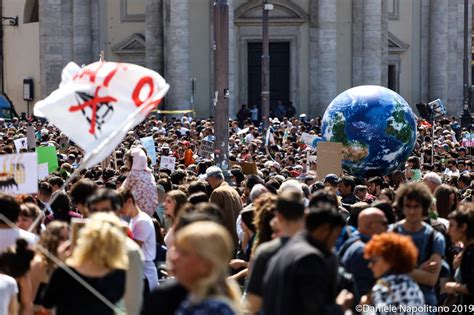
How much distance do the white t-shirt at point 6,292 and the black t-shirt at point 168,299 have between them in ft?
6.47

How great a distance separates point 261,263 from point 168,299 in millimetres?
1312

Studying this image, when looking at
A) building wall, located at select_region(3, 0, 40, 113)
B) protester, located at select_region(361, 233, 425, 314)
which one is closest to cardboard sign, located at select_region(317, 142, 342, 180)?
protester, located at select_region(361, 233, 425, 314)

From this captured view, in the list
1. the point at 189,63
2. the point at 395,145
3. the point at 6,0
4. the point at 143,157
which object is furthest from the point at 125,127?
the point at 6,0

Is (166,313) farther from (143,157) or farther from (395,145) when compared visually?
(395,145)

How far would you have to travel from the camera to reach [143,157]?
14867mm

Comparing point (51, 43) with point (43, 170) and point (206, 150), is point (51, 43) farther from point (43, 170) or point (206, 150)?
point (43, 170)

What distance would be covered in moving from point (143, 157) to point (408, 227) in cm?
505

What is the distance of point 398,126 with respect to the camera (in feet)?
68.5

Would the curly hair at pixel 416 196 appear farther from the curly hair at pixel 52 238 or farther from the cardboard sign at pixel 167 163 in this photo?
the cardboard sign at pixel 167 163

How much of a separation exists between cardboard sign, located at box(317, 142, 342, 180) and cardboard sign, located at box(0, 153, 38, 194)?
23.5 ft

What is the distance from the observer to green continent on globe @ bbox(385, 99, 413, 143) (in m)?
20.8

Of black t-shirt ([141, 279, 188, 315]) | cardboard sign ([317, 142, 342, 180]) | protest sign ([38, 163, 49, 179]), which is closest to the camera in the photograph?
black t-shirt ([141, 279, 188, 315])

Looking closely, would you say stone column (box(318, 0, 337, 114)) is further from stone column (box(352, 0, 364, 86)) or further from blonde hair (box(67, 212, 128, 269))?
blonde hair (box(67, 212, 128, 269))

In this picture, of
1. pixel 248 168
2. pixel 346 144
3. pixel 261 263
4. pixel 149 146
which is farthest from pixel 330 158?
pixel 261 263
